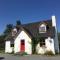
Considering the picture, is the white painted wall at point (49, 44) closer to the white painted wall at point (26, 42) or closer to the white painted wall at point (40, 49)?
the white painted wall at point (40, 49)

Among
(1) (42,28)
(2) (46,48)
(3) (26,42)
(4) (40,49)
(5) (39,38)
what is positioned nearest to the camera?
(2) (46,48)

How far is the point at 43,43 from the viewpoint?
2669 cm

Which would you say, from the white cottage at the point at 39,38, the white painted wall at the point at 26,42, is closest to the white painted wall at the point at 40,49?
the white cottage at the point at 39,38

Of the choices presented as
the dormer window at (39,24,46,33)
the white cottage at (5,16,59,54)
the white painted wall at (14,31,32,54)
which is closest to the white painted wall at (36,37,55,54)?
the white cottage at (5,16,59,54)

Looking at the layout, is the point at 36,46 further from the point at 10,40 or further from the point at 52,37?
the point at 10,40

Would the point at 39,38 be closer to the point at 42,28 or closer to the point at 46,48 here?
the point at 46,48

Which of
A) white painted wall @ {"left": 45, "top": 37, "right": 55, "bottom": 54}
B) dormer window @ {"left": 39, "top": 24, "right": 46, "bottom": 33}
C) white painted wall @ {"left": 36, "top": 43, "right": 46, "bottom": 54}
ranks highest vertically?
dormer window @ {"left": 39, "top": 24, "right": 46, "bottom": 33}

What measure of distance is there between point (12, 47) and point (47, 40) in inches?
370

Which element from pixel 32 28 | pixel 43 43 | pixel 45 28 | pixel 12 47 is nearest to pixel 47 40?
pixel 43 43

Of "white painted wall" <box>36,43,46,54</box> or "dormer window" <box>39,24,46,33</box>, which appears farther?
"dormer window" <box>39,24,46,33</box>

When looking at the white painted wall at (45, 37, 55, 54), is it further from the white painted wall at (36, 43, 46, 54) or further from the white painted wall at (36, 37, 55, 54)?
the white painted wall at (36, 43, 46, 54)

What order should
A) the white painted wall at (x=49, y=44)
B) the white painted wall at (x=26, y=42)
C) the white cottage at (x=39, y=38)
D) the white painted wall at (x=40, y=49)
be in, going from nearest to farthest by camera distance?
the white painted wall at (x=49, y=44) → the white cottage at (x=39, y=38) → the white painted wall at (x=40, y=49) → the white painted wall at (x=26, y=42)

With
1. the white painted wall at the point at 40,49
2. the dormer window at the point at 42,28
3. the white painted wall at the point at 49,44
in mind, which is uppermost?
the dormer window at the point at 42,28

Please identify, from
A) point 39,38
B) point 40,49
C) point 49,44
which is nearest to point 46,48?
point 49,44
